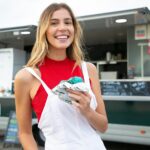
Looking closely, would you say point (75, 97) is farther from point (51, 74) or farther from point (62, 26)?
point (62, 26)

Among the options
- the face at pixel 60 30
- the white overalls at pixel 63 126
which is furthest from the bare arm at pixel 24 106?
the face at pixel 60 30

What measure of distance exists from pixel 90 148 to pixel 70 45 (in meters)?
0.53

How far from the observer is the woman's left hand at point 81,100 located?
1.38 metres

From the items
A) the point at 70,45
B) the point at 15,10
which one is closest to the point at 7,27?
the point at 15,10

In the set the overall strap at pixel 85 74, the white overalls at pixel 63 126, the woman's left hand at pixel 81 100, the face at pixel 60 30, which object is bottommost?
the white overalls at pixel 63 126

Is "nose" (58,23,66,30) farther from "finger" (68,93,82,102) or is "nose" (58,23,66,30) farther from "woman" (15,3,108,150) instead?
"finger" (68,93,82,102)

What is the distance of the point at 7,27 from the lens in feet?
31.4

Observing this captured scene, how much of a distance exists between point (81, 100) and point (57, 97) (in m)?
0.11

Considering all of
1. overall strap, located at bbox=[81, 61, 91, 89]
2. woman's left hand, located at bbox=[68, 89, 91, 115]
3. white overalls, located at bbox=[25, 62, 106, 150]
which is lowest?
white overalls, located at bbox=[25, 62, 106, 150]

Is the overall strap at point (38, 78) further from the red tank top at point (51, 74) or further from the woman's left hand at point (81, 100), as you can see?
the woman's left hand at point (81, 100)

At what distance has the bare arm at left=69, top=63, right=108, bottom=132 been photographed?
139 centimetres

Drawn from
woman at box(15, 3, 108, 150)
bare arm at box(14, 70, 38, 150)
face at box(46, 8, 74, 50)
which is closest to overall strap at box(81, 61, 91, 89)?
woman at box(15, 3, 108, 150)

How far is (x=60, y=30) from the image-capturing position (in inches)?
62.6

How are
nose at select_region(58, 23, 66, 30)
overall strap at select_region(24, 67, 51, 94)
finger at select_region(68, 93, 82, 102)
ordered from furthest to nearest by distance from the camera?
nose at select_region(58, 23, 66, 30) → overall strap at select_region(24, 67, 51, 94) → finger at select_region(68, 93, 82, 102)
